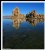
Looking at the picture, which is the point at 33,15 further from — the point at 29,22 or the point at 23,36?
the point at 23,36

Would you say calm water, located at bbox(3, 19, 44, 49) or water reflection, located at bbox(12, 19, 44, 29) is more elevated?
water reflection, located at bbox(12, 19, 44, 29)

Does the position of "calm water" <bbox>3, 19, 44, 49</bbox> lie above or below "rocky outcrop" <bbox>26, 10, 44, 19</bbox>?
below

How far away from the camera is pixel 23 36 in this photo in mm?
2000

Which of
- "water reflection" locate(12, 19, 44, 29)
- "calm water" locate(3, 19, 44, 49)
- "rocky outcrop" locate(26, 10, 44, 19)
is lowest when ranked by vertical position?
"calm water" locate(3, 19, 44, 49)

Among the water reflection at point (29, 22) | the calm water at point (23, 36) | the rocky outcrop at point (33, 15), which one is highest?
the rocky outcrop at point (33, 15)

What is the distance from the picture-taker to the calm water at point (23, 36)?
1993 millimetres

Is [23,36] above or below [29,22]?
below

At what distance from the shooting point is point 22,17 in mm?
1993

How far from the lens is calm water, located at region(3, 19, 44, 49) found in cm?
199

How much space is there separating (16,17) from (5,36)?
0.31 meters

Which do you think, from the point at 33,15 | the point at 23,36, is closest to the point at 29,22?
the point at 33,15

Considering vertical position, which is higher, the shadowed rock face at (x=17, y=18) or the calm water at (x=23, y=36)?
the shadowed rock face at (x=17, y=18)

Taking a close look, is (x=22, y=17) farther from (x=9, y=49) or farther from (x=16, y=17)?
(x=9, y=49)

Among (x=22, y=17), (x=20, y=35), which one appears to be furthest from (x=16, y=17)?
(x=20, y=35)
